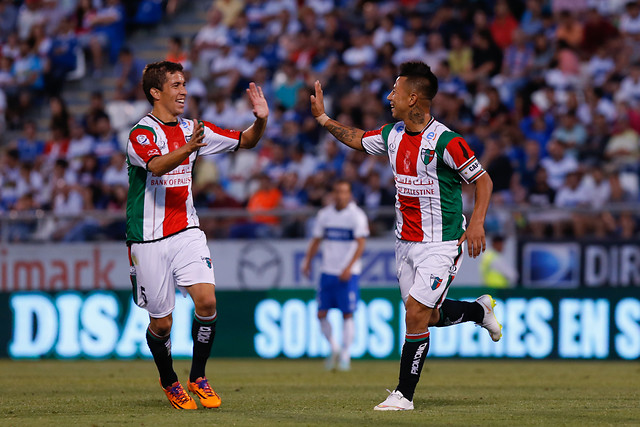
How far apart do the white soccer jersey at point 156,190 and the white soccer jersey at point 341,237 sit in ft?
23.1

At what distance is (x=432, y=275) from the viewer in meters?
8.47

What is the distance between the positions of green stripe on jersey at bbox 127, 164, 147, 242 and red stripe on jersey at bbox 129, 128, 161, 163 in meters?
0.23

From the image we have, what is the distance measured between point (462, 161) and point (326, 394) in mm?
3199

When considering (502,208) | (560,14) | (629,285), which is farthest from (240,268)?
(560,14)

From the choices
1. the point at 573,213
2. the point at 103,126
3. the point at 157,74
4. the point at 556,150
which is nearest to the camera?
the point at 157,74

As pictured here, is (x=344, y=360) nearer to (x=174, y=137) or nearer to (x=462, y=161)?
(x=174, y=137)

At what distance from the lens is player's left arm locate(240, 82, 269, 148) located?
29.1ft

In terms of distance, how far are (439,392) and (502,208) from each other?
21.4 ft

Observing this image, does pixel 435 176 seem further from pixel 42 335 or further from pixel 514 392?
pixel 42 335

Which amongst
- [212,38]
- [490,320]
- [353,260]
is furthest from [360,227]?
[212,38]

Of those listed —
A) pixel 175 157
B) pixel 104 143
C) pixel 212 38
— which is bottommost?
A: pixel 175 157

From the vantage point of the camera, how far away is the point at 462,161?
836cm

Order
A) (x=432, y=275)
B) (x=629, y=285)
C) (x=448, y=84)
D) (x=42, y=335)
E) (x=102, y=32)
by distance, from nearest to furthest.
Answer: (x=432, y=275), (x=629, y=285), (x=42, y=335), (x=448, y=84), (x=102, y=32)

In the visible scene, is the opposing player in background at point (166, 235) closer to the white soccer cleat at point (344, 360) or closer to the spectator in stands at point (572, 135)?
the white soccer cleat at point (344, 360)
